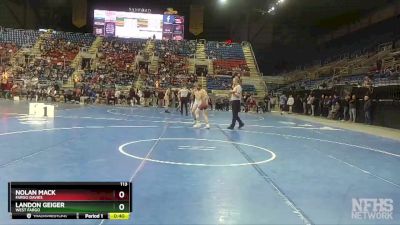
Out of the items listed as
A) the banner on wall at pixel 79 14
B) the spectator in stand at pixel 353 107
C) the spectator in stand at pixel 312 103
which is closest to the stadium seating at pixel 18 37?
the banner on wall at pixel 79 14

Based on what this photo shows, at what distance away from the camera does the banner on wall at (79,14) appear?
4431 centimetres

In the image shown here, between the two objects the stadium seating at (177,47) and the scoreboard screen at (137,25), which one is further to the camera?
the scoreboard screen at (137,25)

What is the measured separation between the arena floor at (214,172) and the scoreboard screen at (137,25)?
31.8 metres

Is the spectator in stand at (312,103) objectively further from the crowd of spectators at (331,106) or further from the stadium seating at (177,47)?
the stadium seating at (177,47)

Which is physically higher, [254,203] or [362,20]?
[362,20]

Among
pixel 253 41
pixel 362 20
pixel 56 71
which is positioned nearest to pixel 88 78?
pixel 56 71

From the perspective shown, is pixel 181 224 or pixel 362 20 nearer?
pixel 181 224

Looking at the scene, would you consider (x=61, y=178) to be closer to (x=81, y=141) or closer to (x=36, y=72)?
(x=81, y=141)

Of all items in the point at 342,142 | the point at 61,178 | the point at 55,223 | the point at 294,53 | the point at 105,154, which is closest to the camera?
the point at 55,223

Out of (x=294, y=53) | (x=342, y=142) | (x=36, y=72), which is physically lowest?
(x=342, y=142)

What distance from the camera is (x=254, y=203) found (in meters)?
4.86

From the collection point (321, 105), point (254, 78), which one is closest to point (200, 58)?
point (254, 78)

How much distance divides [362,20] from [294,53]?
9.75 metres
